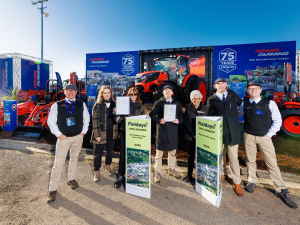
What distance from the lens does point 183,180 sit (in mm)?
3283

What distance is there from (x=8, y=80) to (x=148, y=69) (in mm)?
20955

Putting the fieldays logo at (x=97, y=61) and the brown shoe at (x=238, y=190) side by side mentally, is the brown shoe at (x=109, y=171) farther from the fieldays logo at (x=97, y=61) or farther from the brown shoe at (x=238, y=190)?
the fieldays logo at (x=97, y=61)

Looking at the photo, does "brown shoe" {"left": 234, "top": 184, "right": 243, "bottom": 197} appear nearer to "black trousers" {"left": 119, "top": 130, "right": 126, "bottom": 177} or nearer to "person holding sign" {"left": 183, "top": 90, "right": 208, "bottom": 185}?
"person holding sign" {"left": 183, "top": 90, "right": 208, "bottom": 185}

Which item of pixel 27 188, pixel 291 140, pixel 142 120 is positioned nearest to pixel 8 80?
pixel 27 188

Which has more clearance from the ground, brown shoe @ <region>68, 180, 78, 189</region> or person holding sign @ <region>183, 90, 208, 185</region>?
person holding sign @ <region>183, 90, 208, 185</region>

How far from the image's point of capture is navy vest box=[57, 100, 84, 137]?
2733 millimetres

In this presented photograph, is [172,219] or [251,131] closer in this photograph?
[172,219]

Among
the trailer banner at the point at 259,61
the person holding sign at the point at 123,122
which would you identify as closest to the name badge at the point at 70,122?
the person holding sign at the point at 123,122

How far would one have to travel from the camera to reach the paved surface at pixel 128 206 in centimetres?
227

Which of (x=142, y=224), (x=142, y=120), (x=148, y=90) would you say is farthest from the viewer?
(x=148, y=90)

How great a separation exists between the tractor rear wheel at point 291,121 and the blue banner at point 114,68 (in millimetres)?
7835

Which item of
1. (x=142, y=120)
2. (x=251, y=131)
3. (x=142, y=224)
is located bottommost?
(x=142, y=224)

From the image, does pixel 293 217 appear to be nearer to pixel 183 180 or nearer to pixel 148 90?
pixel 183 180

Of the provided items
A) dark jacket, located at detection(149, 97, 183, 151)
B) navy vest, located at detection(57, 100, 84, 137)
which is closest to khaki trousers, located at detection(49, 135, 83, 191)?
navy vest, located at detection(57, 100, 84, 137)
